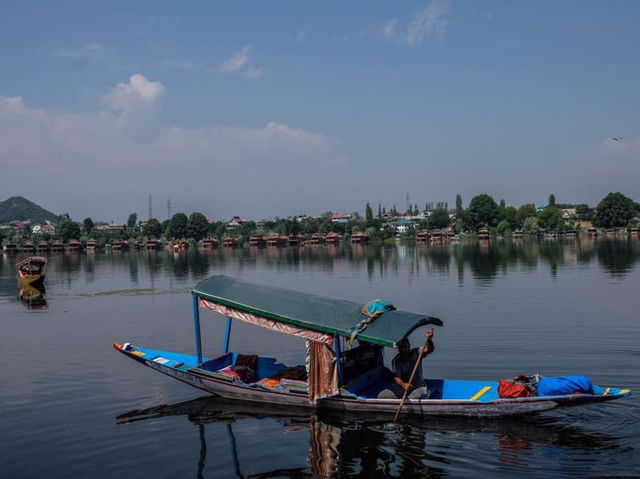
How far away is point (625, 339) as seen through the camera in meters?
18.8

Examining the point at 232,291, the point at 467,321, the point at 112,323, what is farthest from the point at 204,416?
the point at 112,323

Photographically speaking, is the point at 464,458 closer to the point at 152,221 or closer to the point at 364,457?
the point at 364,457

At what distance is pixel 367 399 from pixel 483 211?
466 feet

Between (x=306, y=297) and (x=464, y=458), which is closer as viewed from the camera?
(x=464, y=458)

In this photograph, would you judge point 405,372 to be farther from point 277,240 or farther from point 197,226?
point 197,226

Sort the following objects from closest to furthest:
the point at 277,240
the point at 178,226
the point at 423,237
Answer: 1. the point at 423,237
2. the point at 277,240
3. the point at 178,226

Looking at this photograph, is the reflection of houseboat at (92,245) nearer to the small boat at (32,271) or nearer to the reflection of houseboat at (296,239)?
the reflection of houseboat at (296,239)

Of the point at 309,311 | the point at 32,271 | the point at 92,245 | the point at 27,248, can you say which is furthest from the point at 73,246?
the point at 309,311

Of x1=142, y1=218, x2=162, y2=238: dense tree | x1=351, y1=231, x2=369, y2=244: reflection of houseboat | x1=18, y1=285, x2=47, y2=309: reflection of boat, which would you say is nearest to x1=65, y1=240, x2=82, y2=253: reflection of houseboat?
x1=142, y1=218, x2=162, y2=238: dense tree

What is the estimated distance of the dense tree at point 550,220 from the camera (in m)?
142

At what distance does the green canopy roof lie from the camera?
39.3 ft

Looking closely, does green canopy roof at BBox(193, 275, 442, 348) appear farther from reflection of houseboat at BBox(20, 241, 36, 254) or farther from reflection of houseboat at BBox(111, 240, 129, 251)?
reflection of houseboat at BBox(20, 241, 36, 254)

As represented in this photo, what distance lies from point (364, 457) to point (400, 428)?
55.0 inches

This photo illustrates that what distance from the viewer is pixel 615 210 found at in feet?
458
